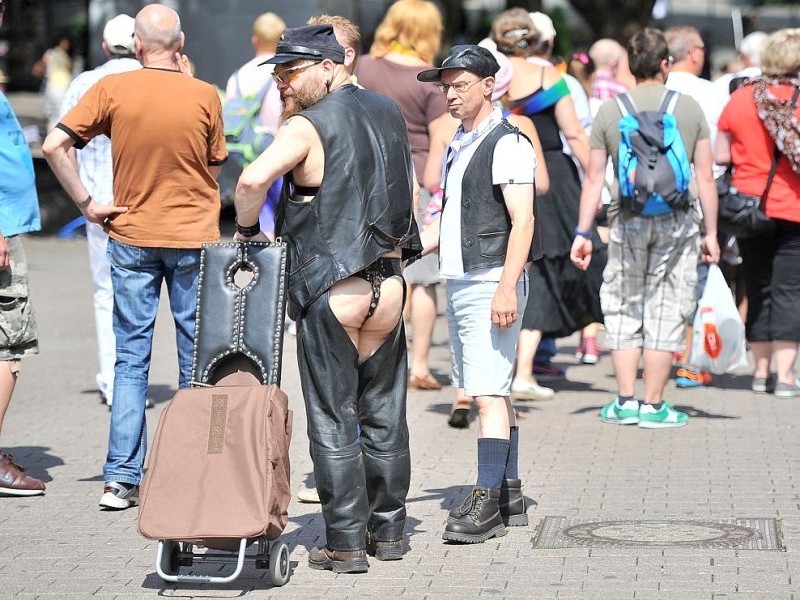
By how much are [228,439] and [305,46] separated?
4.53 feet

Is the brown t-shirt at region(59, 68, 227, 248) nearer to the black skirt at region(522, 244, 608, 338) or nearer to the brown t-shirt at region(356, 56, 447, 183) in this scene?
the brown t-shirt at region(356, 56, 447, 183)

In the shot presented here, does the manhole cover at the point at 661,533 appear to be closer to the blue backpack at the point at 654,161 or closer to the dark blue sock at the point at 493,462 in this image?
the dark blue sock at the point at 493,462

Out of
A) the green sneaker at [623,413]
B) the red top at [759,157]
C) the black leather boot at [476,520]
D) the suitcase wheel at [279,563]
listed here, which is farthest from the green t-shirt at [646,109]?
the suitcase wheel at [279,563]

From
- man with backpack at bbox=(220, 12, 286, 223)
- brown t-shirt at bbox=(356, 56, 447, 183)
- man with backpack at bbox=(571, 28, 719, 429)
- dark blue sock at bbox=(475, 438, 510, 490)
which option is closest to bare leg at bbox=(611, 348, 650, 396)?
man with backpack at bbox=(571, 28, 719, 429)

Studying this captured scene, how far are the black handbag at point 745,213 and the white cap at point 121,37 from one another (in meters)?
3.51

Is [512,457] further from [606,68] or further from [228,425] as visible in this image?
[606,68]

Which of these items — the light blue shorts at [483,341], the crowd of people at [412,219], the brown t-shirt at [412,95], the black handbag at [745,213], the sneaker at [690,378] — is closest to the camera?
the crowd of people at [412,219]

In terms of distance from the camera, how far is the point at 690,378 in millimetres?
9312

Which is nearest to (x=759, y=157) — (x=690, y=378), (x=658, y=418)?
(x=690, y=378)

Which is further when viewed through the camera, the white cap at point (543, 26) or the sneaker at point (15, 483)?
the white cap at point (543, 26)

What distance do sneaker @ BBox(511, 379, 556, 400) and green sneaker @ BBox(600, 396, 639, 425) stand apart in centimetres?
67

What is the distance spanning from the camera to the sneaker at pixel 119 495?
633 centimetres

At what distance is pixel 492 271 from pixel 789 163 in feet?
11.2

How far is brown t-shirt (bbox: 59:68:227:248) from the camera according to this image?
6.36 meters
